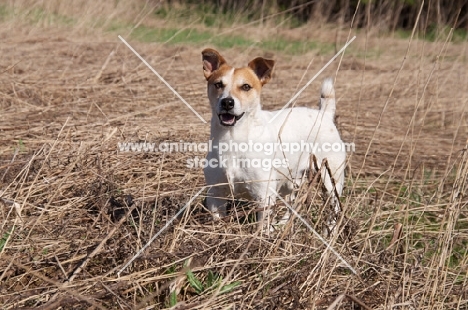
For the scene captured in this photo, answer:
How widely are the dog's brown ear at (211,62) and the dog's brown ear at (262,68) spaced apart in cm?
20

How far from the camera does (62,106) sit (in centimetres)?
584

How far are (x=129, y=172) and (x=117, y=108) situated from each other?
71.4 inches

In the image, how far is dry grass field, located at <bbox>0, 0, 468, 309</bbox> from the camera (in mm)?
2857

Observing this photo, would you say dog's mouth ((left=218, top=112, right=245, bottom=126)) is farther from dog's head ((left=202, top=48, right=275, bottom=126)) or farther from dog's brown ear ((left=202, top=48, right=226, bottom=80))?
Answer: dog's brown ear ((left=202, top=48, right=226, bottom=80))

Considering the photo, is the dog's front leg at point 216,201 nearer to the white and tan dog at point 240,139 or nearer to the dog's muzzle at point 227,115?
the white and tan dog at point 240,139

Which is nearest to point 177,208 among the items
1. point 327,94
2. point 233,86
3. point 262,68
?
point 233,86

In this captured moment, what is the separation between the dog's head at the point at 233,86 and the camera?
377 centimetres

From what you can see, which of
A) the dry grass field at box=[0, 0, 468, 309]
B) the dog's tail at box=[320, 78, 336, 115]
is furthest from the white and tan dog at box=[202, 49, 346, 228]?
the dog's tail at box=[320, 78, 336, 115]

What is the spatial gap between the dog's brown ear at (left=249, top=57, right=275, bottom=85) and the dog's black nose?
1.36 feet

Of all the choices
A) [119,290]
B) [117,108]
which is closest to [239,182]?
[119,290]

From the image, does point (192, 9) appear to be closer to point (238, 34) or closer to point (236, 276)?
point (238, 34)

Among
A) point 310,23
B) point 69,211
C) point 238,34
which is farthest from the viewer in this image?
point 310,23

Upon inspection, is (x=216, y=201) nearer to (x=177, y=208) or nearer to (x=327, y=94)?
(x=177, y=208)

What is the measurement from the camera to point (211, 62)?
13.8 feet
